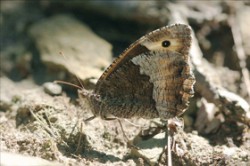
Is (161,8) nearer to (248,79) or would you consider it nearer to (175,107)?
(248,79)

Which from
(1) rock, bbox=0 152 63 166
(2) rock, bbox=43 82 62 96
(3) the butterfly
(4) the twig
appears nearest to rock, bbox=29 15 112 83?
(2) rock, bbox=43 82 62 96

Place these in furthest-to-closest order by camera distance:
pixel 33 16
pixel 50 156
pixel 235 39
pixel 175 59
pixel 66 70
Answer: pixel 33 16 < pixel 235 39 < pixel 66 70 < pixel 175 59 < pixel 50 156

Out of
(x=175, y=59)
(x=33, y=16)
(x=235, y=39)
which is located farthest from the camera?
(x=33, y=16)

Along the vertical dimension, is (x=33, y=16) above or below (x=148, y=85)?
above

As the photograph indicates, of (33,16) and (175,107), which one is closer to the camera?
(175,107)

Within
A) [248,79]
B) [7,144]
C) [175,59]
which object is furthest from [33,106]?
[248,79]

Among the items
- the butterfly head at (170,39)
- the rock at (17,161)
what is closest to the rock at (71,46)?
the butterfly head at (170,39)

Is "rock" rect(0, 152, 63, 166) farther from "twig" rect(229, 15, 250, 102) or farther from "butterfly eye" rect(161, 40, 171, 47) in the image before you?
"twig" rect(229, 15, 250, 102)

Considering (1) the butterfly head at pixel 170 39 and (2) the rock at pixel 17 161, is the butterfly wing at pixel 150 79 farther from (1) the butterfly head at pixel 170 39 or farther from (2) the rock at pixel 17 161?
(2) the rock at pixel 17 161
